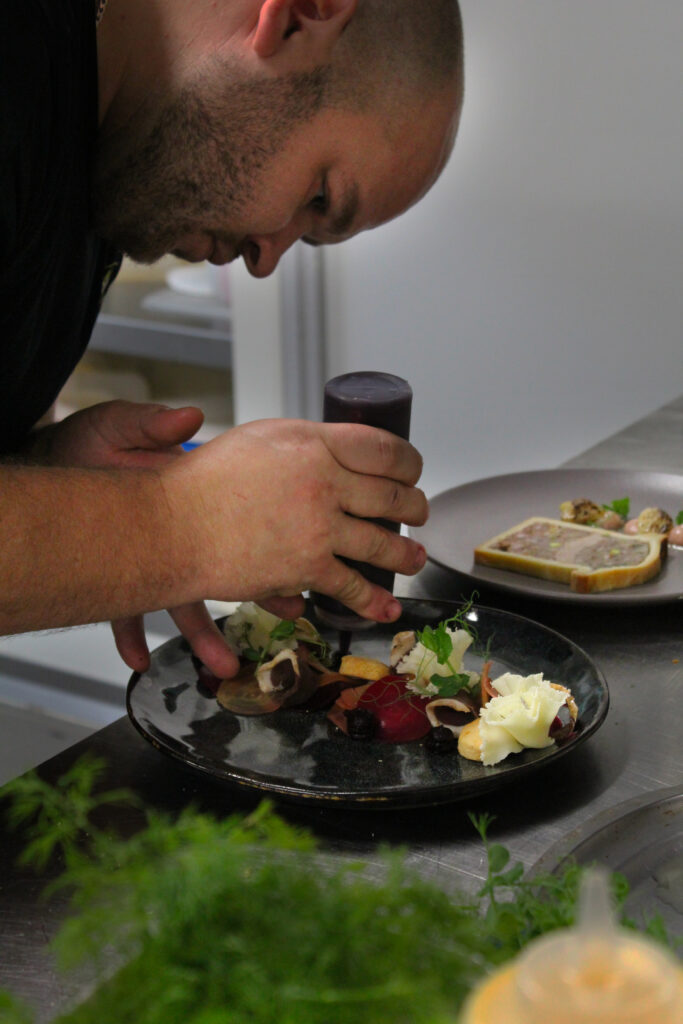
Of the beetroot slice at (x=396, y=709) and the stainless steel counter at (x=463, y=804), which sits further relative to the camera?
the beetroot slice at (x=396, y=709)

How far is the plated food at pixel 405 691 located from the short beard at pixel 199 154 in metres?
0.57

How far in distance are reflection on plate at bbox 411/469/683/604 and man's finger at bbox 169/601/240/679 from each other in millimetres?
345

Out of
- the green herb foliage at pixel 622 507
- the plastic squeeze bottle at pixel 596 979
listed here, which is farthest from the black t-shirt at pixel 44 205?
the plastic squeeze bottle at pixel 596 979

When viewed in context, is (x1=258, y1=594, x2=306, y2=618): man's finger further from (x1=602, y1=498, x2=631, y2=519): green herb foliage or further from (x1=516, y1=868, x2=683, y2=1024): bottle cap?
(x1=516, y1=868, x2=683, y2=1024): bottle cap

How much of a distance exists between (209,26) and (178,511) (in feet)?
2.10

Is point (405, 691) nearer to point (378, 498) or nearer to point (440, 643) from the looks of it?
point (440, 643)

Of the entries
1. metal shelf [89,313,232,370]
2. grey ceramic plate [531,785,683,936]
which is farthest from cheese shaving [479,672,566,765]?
metal shelf [89,313,232,370]

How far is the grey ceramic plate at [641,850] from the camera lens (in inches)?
32.8

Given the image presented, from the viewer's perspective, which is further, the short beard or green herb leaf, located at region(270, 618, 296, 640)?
the short beard

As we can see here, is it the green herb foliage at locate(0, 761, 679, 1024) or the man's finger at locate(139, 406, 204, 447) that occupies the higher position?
the green herb foliage at locate(0, 761, 679, 1024)

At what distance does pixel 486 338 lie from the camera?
350cm

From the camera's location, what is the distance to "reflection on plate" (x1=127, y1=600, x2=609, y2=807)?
0.95 m

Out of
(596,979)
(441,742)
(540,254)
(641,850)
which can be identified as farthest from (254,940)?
(540,254)

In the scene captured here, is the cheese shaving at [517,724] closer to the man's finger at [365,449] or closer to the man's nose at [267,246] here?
the man's finger at [365,449]
